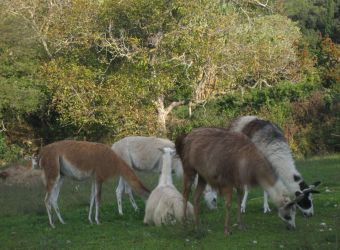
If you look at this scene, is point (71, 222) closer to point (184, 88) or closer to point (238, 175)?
point (238, 175)

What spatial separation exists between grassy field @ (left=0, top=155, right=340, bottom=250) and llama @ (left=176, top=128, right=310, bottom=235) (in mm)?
376

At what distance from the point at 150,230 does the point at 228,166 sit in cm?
166

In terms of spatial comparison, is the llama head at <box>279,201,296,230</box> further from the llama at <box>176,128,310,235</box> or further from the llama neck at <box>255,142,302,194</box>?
the llama neck at <box>255,142,302,194</box>

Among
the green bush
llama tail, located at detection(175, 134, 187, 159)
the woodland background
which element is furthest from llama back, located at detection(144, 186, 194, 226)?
the green bush

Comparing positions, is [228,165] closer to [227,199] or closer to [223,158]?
[223,158]

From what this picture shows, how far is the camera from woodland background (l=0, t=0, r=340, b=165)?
980 inches

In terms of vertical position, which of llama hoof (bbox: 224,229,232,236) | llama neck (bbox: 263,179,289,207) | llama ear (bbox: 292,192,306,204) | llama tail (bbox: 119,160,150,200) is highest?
llama neck (bbox: 263,179,289,207)

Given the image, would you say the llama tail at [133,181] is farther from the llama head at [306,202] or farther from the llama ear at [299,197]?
the llama ear at [299,197]

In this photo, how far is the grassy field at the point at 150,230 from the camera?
830 centimetres

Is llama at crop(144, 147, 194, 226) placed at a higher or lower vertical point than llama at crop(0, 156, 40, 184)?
higher

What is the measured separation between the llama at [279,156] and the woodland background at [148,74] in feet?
43.5

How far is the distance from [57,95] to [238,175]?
18040 millimetres

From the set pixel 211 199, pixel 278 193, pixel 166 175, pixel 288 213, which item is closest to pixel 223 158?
pixel 278 193

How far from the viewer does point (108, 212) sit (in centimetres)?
1209
